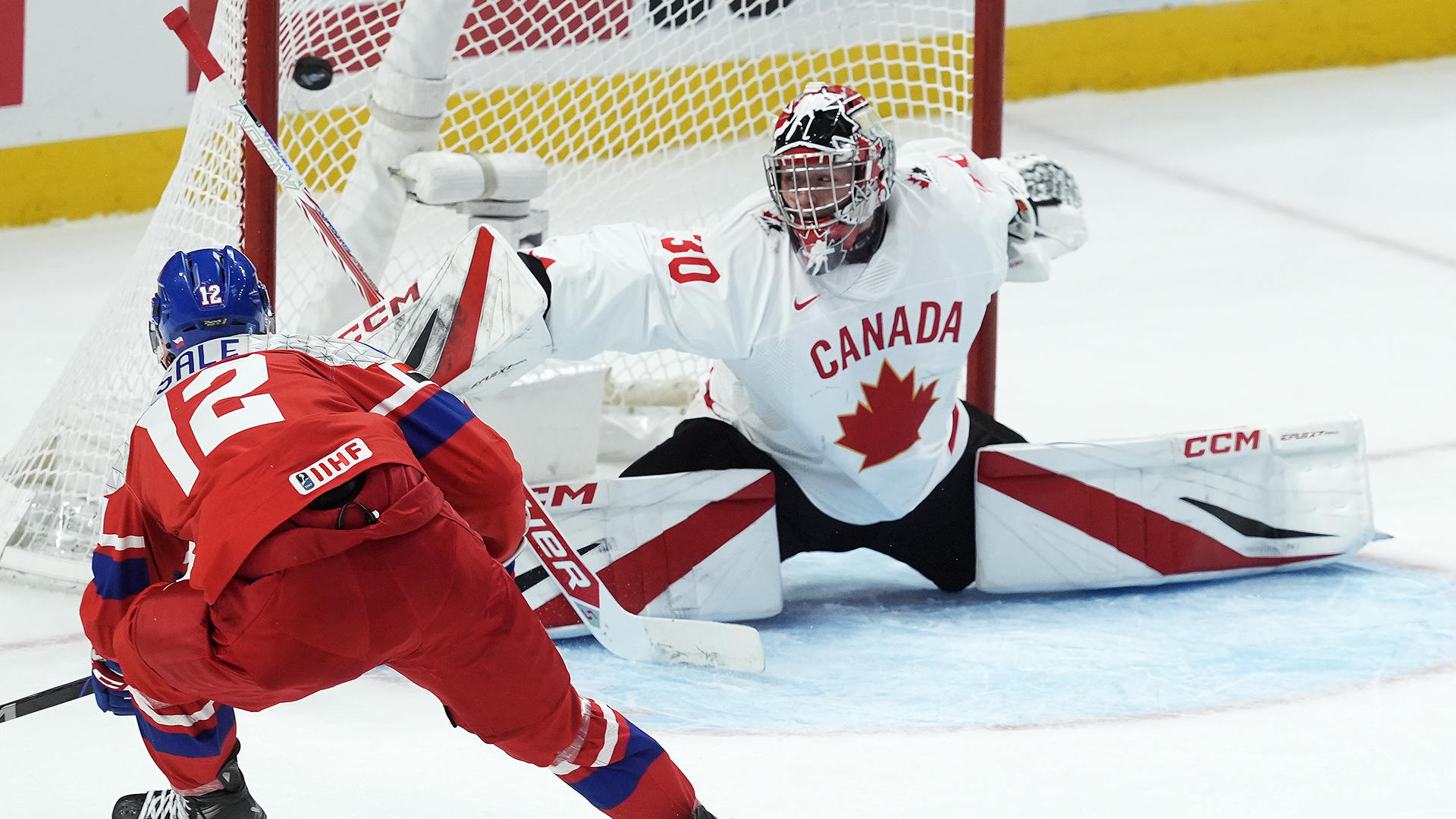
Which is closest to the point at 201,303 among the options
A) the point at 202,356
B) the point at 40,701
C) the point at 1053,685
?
the point at 202,356

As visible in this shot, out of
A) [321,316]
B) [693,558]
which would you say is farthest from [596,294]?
[321,316]

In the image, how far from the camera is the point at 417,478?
73.7 inches

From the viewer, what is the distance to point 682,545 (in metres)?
3.00

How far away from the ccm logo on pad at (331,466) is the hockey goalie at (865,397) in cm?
84

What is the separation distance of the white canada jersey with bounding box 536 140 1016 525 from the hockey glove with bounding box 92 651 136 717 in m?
0.87

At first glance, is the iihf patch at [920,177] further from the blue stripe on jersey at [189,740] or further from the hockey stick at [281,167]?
the blue stripe on jersey at [189,740]

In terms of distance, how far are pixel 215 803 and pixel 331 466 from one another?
64cm

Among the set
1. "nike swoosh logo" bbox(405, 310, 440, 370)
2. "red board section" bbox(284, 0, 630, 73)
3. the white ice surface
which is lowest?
the white ice surface

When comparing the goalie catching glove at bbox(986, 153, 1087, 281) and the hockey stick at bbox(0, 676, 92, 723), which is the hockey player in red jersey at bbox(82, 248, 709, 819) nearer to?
the hockey stick at bbox(0, 676, 92, 723)

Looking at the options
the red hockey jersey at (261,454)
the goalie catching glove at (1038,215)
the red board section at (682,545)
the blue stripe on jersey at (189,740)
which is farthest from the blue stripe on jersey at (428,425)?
the goalie catching glove at (1038,215)

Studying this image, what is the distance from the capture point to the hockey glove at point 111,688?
208 cm

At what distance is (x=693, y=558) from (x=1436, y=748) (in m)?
1.16

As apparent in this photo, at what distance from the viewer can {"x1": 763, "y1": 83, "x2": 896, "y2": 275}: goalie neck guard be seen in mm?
2707

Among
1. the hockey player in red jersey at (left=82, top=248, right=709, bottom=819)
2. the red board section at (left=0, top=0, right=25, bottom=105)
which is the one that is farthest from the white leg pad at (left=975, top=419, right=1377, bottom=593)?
the red board section at (left=0, top=0, right=25, bottom=105)
